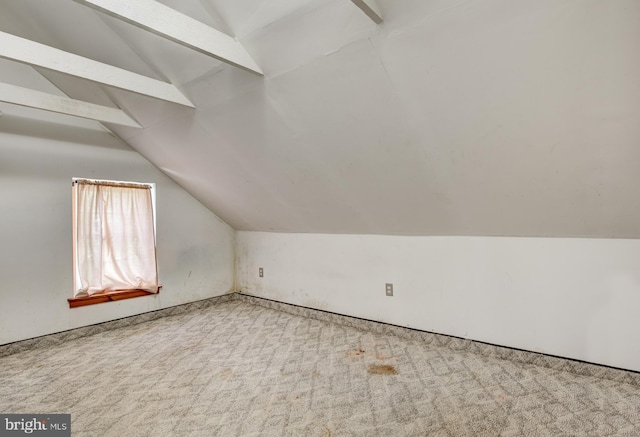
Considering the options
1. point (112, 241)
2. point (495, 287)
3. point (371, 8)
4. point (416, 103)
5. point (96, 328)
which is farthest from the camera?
point (112, 241)

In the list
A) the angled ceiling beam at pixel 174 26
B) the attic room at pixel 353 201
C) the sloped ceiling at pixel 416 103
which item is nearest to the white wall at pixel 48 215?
the attic room at pixel 353 201

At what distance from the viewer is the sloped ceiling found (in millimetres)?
1356

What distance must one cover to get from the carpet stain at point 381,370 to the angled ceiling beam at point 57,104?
295 cm

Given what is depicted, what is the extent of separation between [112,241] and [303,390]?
102 inches

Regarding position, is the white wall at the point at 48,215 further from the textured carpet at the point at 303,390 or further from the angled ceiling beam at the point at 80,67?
the angled ceiling beam at the point at 80,67

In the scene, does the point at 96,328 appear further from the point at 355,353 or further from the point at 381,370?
the point at 381,370

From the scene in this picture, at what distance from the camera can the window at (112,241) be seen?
10.5ft

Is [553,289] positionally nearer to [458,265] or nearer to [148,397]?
[458,265]

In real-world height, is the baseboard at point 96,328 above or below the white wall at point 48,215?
below

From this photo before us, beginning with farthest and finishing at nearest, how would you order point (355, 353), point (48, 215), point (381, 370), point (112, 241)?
point (112, 241) < point (48, 215) < point (355, 353) < point (381, 370)

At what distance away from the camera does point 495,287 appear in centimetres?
247

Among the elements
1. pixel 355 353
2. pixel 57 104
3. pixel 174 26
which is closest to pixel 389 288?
pixel 355 353

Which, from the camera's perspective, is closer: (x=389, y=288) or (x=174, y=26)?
(x=174, y=26)

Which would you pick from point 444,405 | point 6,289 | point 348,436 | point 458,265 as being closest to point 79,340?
point 6,289
